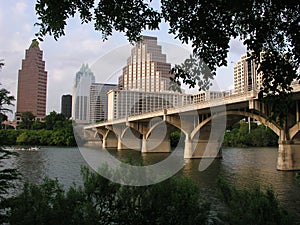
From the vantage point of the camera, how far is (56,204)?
7.00 meters

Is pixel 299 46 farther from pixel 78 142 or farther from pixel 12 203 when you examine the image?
pixel 78 142

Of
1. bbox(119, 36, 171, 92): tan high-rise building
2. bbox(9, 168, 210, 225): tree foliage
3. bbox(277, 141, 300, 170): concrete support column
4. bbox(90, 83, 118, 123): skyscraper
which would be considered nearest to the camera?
bbox(9, 168, 210, 225): tree foliage

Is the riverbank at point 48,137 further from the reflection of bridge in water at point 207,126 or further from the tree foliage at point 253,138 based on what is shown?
the tree foliage at point 253,138

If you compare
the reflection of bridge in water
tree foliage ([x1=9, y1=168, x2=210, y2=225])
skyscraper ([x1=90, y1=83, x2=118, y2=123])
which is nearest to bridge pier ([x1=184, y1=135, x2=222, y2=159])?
the reflection of bridge in water

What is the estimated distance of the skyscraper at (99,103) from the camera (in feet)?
218

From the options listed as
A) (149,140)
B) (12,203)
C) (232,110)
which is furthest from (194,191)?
(149,140)

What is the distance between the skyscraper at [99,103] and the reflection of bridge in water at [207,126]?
4473mm

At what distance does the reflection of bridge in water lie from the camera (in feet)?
101

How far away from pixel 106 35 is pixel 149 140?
194 feet

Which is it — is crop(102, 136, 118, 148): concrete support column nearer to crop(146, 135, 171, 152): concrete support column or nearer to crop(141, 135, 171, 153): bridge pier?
crop(141, 135, 171, 153): bridge pier

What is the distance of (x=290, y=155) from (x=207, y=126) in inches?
671

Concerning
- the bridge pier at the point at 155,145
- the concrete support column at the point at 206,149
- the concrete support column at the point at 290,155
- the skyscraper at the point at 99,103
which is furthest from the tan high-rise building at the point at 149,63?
the skyscraper at the point at 99,103

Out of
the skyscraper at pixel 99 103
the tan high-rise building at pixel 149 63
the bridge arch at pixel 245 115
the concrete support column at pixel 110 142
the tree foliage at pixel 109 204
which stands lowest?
the tree foliage at pixel 109 204

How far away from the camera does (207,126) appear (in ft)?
155
